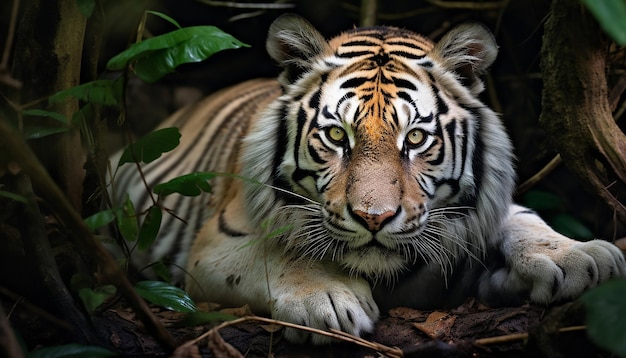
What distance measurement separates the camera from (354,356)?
2402 millimetres

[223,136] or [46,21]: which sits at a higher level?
[46,21]

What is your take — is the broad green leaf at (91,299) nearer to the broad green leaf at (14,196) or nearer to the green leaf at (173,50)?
the broad green leaf at (14,196)

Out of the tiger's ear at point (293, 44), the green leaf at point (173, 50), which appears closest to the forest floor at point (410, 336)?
the green leaf at point (173, 50)

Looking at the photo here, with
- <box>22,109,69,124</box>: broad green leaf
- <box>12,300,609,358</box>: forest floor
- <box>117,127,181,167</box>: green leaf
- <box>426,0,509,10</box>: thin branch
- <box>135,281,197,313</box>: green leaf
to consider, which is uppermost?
<box>426,0,509,10</box>: thin branch

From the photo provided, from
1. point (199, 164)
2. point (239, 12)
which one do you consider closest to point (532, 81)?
point (239, 12)

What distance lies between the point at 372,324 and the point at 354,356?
0.18 metres

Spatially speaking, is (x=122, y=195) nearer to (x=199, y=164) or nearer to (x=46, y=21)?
(x=199, y=164)

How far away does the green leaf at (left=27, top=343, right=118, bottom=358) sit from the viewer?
1.96m

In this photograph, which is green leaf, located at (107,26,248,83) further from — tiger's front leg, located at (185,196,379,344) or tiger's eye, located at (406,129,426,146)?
tiger's eye, located at (406,129,426,146)

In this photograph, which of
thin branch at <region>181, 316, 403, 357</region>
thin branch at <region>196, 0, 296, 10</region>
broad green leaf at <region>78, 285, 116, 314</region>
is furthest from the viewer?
thin branch at <region>196, 0, 296, 10</region>

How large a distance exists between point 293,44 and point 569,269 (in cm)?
142

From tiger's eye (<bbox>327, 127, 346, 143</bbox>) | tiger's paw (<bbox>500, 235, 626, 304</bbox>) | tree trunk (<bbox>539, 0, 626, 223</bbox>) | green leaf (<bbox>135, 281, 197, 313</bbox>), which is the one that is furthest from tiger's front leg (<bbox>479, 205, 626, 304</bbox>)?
green leaf (<bbox>135, 281, 197, 313</bbox>)

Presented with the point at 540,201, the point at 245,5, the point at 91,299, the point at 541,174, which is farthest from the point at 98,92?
the point at 540,201

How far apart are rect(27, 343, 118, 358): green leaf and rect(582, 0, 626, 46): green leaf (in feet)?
4.88
